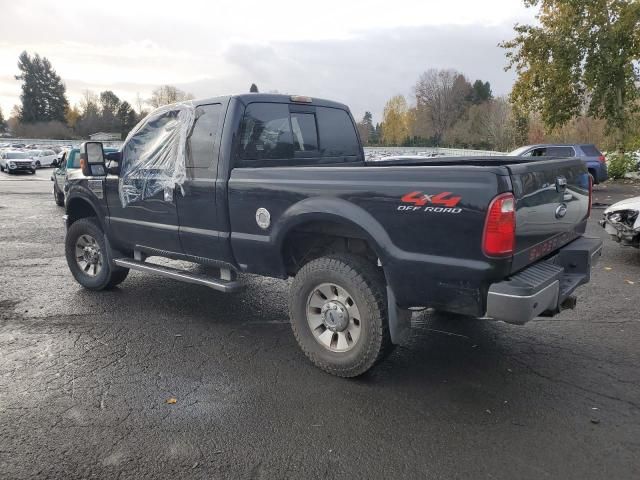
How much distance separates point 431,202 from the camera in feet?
10.3

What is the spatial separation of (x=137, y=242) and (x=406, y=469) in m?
3.67

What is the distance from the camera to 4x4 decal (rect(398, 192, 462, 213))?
3053mm

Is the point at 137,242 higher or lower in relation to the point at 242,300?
higher

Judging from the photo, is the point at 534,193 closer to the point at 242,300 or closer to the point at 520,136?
the point at 242,300

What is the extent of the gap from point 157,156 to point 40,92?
382ft

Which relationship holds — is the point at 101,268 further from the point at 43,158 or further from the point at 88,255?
the point at 43,158

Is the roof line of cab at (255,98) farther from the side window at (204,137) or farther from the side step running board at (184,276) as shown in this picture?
the side step running board at (184,276)

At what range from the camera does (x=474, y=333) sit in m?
4.70

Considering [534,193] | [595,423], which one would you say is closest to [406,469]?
[595,423]

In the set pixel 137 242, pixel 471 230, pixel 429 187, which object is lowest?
pixel 137 242

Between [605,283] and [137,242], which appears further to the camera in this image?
[605,283]

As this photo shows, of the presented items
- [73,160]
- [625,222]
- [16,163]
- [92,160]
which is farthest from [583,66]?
[16,163]

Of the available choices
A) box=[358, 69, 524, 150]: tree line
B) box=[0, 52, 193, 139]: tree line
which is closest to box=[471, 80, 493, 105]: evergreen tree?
box=[358, 69, 524, 150]: tree line

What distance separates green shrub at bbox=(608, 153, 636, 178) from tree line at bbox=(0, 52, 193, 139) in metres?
87.2
